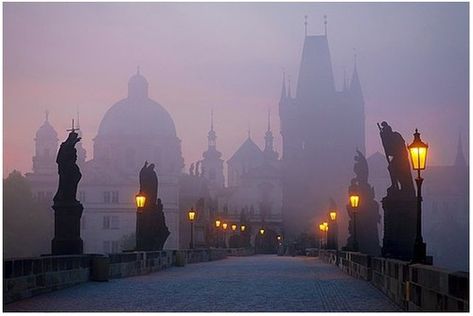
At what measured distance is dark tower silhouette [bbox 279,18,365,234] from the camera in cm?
11038

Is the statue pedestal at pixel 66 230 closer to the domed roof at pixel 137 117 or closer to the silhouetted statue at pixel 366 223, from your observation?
the silhouetted statue at pixel 366 223

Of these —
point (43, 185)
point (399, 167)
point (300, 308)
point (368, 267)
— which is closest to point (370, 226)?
point (399, 167)

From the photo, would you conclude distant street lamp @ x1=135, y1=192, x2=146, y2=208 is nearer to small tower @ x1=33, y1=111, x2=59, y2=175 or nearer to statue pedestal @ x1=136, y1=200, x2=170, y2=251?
statue pedestal @ x1=136, y1=200, x2=170, y2=251

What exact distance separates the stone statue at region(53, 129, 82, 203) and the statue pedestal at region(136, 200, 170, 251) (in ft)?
25.2

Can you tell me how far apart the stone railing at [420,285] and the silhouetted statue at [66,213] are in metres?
7.92

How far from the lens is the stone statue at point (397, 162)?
24.5 metres

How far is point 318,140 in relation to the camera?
11169cm

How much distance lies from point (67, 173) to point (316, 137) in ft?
293

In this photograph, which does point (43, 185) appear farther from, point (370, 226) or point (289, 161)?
point (370, 226)

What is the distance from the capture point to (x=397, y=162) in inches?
1009

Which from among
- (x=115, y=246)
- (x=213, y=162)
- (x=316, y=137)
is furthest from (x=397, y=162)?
(x=213, y=162)

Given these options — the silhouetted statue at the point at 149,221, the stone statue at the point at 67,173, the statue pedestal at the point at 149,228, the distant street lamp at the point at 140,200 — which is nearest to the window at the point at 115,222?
the silhouetted statue at the point at 149,221

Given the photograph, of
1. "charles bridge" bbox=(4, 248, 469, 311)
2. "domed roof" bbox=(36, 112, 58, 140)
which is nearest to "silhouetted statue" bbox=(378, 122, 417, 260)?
"charles bridge" bbox=(4, 248, 469, 311)

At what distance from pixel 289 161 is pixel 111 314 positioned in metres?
99.6
